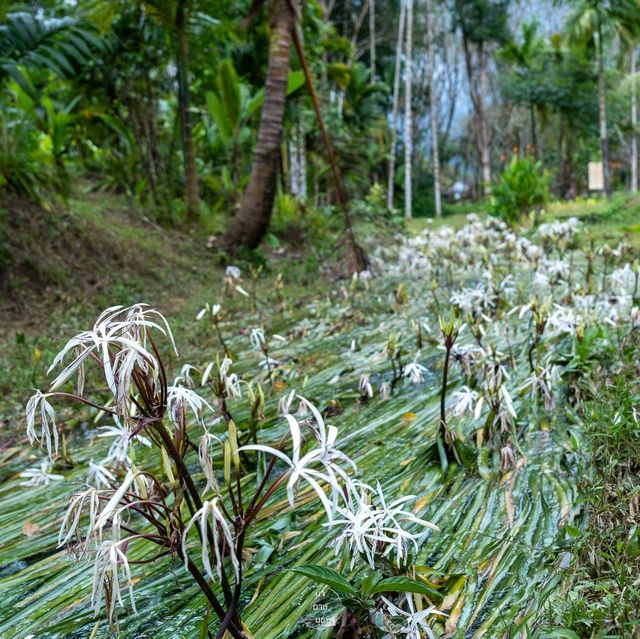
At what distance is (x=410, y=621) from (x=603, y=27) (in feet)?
61.3

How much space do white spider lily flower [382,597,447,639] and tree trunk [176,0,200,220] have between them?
21.2ft

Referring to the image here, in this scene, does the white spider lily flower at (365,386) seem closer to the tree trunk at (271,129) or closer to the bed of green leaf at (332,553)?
the bed of green leaf at (332,553)

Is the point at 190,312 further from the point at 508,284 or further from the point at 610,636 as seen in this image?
the point at 610,636

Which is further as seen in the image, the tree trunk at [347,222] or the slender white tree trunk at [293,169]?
the slender white tree trunk at [293,169]

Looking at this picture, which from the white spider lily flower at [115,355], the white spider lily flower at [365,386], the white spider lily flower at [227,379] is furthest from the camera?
the white spider lily flower at [365,386]

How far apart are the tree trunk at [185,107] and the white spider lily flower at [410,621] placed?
21.2 ft

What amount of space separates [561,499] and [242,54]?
9796 millimetres

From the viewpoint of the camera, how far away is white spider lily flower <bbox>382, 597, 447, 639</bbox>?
3.05 ft

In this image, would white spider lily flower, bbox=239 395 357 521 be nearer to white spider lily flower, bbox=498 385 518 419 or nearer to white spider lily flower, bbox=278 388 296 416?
white spider lily flower, bbox=278 388 296 416

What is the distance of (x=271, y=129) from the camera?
5.98m

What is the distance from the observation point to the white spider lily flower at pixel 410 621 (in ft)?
3.05

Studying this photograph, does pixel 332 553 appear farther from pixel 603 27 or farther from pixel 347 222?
pixel 603 27

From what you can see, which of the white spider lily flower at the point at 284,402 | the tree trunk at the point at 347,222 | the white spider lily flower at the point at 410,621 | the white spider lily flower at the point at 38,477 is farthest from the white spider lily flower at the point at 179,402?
the tree trunk at the point at 347,222

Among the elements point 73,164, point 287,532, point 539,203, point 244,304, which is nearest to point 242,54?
point 73,164
